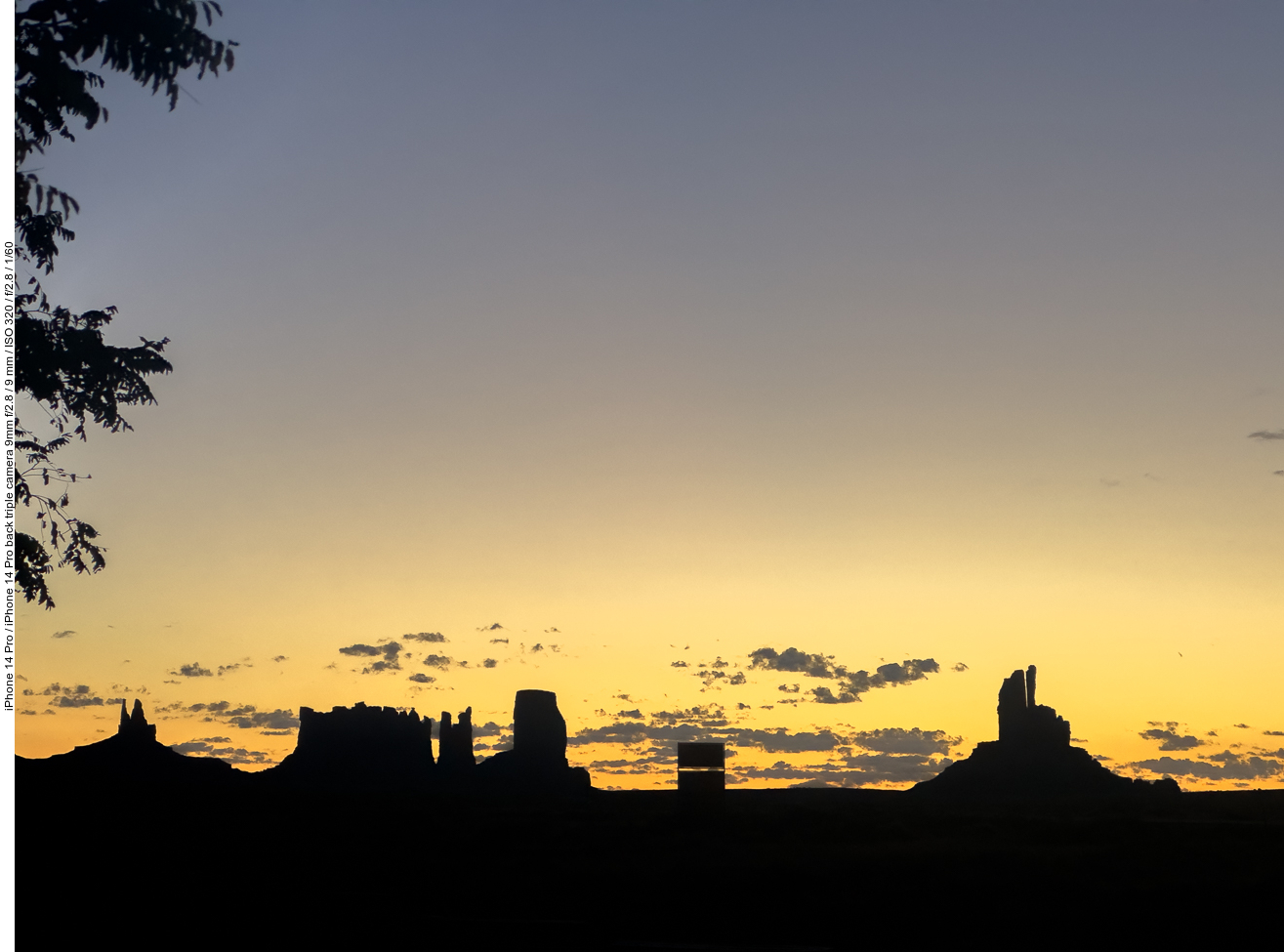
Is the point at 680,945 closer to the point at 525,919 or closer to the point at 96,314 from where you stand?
the point at 525,919

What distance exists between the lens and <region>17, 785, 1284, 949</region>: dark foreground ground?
23.2 m

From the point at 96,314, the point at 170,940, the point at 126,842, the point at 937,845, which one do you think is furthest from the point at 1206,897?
the point at 126,842

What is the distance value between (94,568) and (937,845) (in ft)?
98.6

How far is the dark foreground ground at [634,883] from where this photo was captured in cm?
2322

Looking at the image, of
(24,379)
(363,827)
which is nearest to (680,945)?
(24,379)

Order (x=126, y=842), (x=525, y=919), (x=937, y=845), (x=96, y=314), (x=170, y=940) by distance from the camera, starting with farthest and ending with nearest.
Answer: (x=937, y=845)
(x=126, y=842)
(x=96, y=314)
(x=525, y=919)
(x=170, y=940)

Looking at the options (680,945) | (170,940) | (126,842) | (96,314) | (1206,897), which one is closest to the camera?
(680,945)

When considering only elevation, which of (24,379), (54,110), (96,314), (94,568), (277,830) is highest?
(54,110)

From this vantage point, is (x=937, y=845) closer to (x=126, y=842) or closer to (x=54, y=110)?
(x=126, y=842)

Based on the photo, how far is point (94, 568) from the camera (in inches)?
985

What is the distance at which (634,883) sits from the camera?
3303 cm

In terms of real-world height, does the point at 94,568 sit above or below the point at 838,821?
above

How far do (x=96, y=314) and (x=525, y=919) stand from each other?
1534 cm

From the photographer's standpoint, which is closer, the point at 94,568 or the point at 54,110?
the point at 54,110
